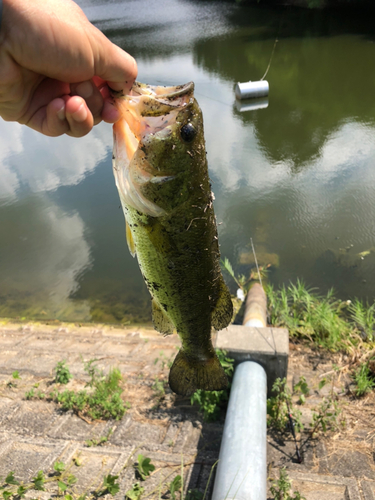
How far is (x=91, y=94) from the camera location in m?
1.83

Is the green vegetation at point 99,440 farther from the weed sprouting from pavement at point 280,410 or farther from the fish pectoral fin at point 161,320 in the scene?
the fish pectoral fin at point 161,320

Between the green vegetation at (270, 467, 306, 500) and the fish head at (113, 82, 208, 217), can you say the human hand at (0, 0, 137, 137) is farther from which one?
the green vegetation at (270, 467, 306, 500)

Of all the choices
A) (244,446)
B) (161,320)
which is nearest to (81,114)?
(161,320)

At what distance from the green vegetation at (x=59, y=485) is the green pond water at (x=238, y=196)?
12.1 ft

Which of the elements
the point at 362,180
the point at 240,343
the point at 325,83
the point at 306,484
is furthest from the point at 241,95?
the point at 306,484

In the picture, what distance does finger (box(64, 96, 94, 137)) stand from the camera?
1723 mm

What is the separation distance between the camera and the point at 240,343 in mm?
3564

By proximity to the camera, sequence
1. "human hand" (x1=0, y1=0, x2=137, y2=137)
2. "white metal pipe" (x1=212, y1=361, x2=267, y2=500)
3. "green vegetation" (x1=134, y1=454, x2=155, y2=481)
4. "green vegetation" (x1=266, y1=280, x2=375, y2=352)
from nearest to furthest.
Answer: "human hand" (x1=0, y1=0, x2=137, y2=137) → "white metal pipe" (x1=212, y1=361, x2=267, y2=500) → "green vegetation" (x1=134, y1=454, x2=155, y2=481) → "green vegetation" (x1=266, y1=280, x2=375, y2=352)

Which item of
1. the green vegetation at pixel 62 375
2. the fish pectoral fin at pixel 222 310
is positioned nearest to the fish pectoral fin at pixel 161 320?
the fish pectoral fin at pixel 222 310

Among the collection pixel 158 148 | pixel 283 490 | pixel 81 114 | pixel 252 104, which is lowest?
pixel 252 104

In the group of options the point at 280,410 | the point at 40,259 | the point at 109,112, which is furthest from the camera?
the point at 40,259

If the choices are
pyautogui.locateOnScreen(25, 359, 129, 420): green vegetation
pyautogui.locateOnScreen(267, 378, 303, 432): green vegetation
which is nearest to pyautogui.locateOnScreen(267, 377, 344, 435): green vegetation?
pyautogui.locateOnScreen(267, 378, 303, 432): green vegetation

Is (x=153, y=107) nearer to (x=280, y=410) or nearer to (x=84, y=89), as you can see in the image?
(x=84, y=89)

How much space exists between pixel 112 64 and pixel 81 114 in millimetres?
274
